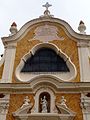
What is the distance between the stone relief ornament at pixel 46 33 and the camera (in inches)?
708

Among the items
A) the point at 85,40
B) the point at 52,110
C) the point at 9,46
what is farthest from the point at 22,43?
the point at 52,110

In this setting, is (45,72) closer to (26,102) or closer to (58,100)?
(58,100)

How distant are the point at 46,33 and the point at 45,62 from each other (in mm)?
1989

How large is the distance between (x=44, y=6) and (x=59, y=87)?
678 cm

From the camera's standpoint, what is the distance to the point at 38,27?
1870 centimetres

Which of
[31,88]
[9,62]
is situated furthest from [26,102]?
[9,62]

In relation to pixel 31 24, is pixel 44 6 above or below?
above

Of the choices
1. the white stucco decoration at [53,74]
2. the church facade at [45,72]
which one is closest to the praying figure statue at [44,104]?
the church facade at [45,72]

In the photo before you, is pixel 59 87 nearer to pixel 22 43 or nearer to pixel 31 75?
pixel 31 75

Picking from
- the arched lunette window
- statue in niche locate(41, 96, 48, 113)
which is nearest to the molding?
the arched lunette window

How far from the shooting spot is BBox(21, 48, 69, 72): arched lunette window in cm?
1664

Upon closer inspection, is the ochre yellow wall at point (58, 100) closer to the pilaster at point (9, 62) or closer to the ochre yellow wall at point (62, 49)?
the ochre yellow wall at point (62, 49)

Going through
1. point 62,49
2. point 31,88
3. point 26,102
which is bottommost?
point 26,102

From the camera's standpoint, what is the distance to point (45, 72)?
16391 millimetres
